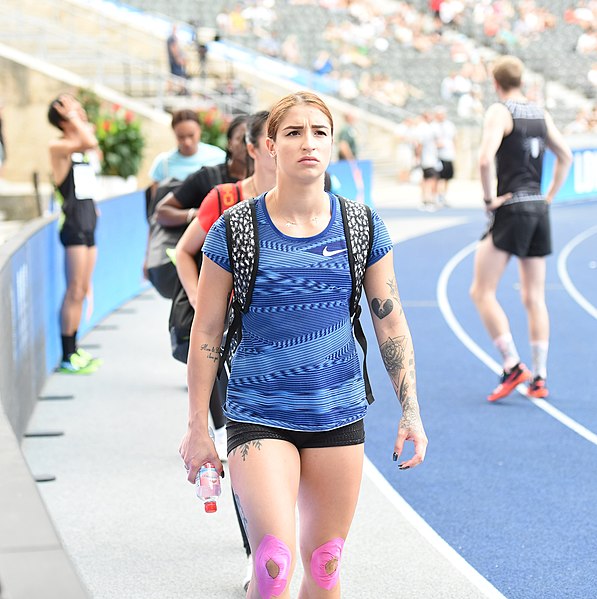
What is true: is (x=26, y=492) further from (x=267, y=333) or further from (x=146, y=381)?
(x=146, y=381)

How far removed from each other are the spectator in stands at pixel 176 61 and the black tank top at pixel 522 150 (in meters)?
19.5

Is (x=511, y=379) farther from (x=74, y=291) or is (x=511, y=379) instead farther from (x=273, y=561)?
(x=273, y=561)

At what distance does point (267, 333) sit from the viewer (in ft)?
12.9

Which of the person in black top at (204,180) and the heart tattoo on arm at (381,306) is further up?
the heart tattoo on arm at (381,306)

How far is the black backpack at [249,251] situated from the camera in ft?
12.8

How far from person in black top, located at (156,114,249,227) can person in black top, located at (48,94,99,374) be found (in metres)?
3.03

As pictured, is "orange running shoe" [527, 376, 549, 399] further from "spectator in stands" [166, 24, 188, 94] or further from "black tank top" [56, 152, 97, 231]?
"spectator in stands" [166, 24, 188, 94]

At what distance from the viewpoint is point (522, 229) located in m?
8.78

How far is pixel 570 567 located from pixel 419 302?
9024 mm

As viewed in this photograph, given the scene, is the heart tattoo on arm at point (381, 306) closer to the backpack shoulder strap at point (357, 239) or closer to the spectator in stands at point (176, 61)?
the backpack shoulder strap at point (357, 239)

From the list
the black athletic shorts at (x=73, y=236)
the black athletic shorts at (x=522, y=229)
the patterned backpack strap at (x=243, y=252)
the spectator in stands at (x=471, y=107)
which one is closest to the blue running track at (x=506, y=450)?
the black athletic shorts at (x=522, y=229)

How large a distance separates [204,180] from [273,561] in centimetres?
295

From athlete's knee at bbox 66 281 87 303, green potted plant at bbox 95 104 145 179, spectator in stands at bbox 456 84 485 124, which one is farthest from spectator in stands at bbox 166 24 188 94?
athlete's knee at bbox 66 281 87 303

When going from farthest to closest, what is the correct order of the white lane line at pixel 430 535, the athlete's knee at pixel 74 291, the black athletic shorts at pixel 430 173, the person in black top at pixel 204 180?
the black athletic shorts at pixel 430 173 → the athlete's knee at pixel 74 291 → the person in black top at pixel 204 180 → the white lane line at pixel 430 535
